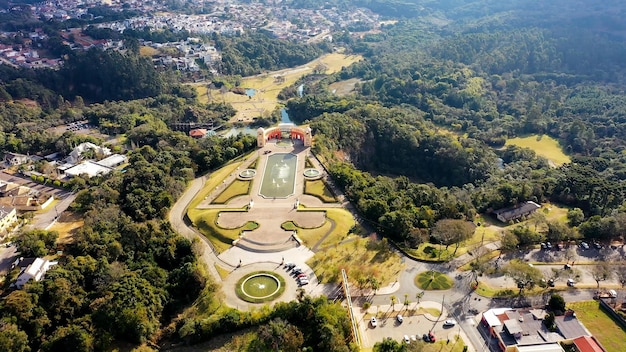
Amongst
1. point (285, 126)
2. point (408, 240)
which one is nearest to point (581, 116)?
point (285, 126)

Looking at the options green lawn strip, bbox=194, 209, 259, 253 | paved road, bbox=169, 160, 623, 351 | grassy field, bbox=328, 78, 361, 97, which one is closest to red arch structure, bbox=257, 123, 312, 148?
green lawn strip, bbox=194, 209, 259, 253

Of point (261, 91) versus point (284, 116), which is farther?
point (261, 91)

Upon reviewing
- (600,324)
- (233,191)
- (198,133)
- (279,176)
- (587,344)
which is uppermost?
(587,344)

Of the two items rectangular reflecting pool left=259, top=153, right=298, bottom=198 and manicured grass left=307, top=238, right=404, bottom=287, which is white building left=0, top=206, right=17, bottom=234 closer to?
rectangular reflecting pool left=259, top=153, right=298, bottom=198

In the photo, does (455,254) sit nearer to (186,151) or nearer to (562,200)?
(562,200)

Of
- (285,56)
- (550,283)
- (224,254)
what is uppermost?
(550,283)

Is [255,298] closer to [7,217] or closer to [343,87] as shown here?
[7,217]

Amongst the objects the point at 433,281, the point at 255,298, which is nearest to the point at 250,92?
the point at 255,298

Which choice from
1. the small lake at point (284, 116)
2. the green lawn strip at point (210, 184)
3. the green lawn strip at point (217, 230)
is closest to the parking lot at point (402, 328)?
the green lawn strip at point (217, 230)
